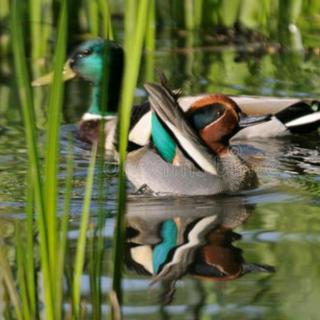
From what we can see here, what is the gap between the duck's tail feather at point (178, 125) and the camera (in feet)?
21.6

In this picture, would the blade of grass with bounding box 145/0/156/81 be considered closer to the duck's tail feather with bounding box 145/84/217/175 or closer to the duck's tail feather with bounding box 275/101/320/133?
the duck's tail feather with bounding box 275/101/320/133

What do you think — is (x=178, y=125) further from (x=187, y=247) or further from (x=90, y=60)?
(x=90, y=60)

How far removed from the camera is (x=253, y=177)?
7.12m

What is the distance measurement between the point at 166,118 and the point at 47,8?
4033mm

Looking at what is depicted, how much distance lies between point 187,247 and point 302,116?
3538 millimetres

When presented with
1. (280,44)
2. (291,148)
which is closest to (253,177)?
(291,148)

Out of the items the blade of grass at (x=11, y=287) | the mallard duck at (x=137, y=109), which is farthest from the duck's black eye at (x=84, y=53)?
the blade of grass at (x=11, y=287)

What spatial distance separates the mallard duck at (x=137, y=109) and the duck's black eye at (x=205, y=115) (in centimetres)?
92

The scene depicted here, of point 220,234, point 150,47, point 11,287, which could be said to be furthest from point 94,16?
point 11,287

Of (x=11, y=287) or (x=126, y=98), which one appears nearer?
(x=126, y=98)

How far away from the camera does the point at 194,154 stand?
688cm

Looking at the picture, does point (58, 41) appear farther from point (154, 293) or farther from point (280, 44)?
point (280, 44)

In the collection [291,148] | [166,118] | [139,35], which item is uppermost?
[139,35]

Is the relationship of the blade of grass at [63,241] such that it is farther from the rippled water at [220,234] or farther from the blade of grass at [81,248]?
the rippled water at [220,234]
